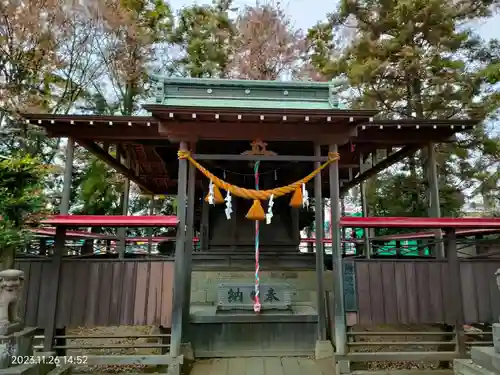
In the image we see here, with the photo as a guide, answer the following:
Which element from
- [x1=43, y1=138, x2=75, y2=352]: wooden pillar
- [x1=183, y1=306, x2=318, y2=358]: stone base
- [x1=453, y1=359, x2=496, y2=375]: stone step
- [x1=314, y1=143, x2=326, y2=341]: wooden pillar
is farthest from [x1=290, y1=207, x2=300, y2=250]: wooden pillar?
[x1=43, y1=138, x2=75, y2=352]: wooden pillar

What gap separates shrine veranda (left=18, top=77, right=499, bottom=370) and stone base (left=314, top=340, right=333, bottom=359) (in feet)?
0.12

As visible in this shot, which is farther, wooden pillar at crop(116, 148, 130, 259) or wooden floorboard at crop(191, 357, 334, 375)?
wooden pillar at crop(116, 148, 130, 259)

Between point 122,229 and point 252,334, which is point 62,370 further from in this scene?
point 122,229

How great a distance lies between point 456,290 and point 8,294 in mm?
6257

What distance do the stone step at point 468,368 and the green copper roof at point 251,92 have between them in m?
4.68

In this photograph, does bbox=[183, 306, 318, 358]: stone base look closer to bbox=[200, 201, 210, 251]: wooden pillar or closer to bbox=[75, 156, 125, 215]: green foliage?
bbox=[200, 201, 210, 251]: wooden pillar

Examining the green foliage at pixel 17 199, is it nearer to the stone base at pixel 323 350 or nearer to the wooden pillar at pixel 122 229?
the wooden pillar at pixel 122 229

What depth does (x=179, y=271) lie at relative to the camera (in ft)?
17.1

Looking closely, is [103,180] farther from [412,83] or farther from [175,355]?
[412,83]

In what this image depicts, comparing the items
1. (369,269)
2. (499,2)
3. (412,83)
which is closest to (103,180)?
(369,269)

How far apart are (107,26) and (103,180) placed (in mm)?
6742

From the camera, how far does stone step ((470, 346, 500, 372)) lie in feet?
12.1

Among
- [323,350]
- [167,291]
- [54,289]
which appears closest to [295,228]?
[323,350]

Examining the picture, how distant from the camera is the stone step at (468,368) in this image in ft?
12.7
